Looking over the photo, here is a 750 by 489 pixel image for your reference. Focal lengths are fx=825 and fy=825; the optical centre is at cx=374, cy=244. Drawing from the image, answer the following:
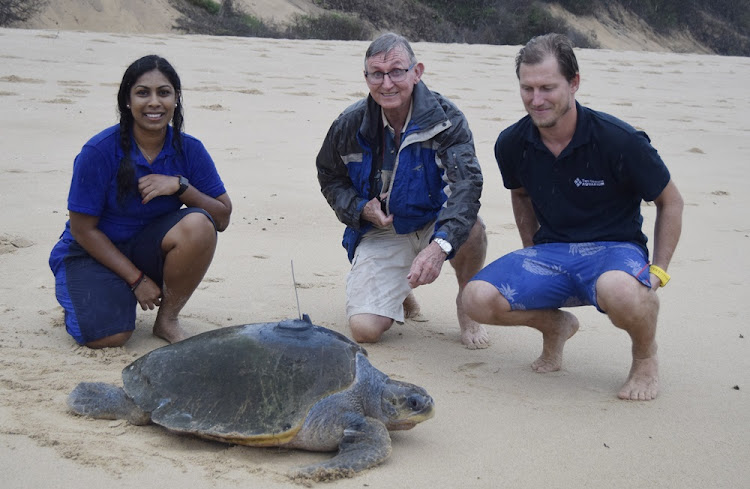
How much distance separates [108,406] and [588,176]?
74.1 inches

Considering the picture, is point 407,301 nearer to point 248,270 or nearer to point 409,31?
point 248,270

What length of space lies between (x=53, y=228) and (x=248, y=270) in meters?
1.22

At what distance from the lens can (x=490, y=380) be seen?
3152 millimetres

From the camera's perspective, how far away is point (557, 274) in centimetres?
313

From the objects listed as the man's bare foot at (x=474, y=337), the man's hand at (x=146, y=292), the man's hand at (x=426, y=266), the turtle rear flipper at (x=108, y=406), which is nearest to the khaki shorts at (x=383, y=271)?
the man's bare foot at (x=474, y=337)

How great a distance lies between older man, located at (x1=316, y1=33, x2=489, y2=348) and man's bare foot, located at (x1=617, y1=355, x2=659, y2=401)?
2.33 feet

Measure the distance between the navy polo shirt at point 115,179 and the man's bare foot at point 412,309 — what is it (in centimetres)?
103

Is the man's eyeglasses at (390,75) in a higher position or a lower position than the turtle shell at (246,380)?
higher

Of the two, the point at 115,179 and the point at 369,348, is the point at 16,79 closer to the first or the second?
the point at 115,179

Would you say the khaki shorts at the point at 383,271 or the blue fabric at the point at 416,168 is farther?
the khaki shorts at the point at 383,271

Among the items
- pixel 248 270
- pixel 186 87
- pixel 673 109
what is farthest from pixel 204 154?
pixel 673 109

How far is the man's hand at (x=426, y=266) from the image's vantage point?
309cm

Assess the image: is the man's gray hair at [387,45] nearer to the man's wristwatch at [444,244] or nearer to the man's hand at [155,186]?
the man's wristwatch at [444,244]

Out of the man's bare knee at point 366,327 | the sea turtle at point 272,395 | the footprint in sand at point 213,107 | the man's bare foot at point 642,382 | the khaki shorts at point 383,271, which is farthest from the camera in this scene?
the footprint in sand at point 213,107
